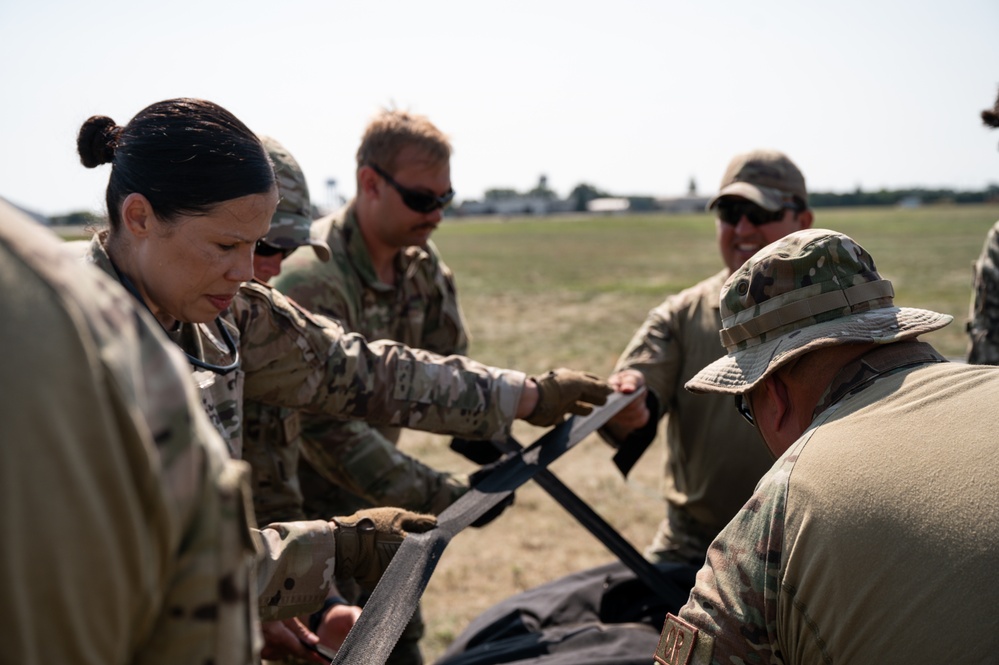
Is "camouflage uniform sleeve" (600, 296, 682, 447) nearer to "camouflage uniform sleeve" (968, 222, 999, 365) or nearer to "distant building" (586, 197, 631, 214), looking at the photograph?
"camouflage uniform sleeve" (968, 222, 999, 365)

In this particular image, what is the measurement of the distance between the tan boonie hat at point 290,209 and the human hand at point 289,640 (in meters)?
1.49

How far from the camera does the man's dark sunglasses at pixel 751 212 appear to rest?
157 inches

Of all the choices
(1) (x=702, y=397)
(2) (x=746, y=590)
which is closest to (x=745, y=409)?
(2) (x=746, y=590)

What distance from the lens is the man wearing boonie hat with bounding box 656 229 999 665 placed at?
1679 millimetres

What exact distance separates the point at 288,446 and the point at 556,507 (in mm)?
4128

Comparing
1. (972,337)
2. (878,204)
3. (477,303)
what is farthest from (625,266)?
(878,204)

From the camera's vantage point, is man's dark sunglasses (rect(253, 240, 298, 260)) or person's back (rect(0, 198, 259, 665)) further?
man's dark sunglasses (rect(253, 240, 298, 260))

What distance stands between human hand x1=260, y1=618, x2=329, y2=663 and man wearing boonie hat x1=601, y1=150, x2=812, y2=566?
1.55 m

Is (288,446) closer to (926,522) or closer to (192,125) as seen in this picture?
(192,125)

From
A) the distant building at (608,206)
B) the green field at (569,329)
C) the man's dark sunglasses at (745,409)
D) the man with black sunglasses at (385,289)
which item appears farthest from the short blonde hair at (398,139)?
the distant building at (608,206)

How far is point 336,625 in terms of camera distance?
3197mm

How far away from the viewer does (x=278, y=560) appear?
7.12 feet

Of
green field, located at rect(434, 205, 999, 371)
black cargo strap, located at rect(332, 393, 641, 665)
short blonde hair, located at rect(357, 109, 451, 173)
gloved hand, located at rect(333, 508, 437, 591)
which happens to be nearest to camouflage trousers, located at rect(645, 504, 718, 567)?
black cargo strap, located at rect(332, 393, 641, 665)

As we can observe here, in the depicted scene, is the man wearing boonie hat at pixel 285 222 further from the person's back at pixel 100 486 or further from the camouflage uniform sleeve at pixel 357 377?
the person's back at pixel 100 486
